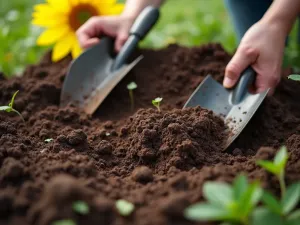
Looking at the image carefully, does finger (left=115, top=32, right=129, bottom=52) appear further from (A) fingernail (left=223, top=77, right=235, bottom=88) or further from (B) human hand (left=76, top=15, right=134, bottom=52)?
(A) fingernail (left=223, top=77, right=235, bottom=88)

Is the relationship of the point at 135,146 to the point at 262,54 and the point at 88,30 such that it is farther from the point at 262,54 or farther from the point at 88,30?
the point at 88,30

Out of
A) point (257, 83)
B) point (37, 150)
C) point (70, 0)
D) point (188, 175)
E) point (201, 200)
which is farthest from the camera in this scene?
point (70, 0)

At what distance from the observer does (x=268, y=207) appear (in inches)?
38.7

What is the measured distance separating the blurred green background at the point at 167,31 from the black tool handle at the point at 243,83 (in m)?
0.85

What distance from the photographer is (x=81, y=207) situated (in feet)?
3.18

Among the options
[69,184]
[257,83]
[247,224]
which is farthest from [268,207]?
[257,83]

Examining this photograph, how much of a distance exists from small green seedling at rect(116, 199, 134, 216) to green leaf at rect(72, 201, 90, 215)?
0.26ft

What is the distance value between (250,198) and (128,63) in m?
1.43

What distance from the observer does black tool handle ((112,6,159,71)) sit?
7.17 feet

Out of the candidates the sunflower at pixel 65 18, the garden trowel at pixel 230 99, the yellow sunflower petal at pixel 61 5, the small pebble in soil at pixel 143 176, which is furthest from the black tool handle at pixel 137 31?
the small pebble in soil at pixel 143 176

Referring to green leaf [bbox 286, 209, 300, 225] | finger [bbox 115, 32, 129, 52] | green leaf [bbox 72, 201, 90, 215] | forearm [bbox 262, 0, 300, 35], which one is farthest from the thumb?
green leaf [bbox 72, 201, 90, 215]

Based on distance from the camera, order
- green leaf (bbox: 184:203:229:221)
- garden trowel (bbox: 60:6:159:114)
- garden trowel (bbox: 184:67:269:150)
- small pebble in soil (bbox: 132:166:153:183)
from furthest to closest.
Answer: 1. garden trowel (bbox: 60:6:159:114)
2. garden trowel (bbox: 184:67:269:150)
3. small pebble in soil (bbox: 132:166:153:183)
4. green leaf (bbox: 184:203:229:221)

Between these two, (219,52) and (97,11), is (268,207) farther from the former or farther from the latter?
(97,11)

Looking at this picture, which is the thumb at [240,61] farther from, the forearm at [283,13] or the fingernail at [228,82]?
the forearm at [283,13]
